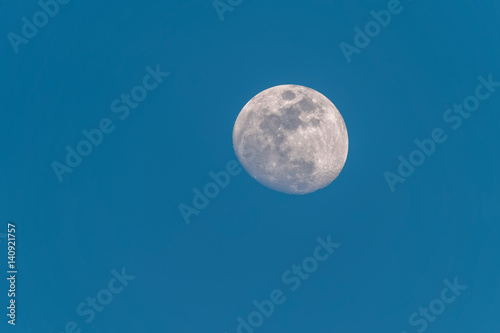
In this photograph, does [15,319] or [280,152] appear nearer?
[280,152]

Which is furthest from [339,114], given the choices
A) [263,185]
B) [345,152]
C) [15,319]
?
[15,319]

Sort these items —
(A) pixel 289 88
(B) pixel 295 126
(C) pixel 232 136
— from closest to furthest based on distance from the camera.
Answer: (B) pixel 295 126, (A) pixel 289 88, (C) pixel 232 136

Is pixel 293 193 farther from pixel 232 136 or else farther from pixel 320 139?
pixel 232 136

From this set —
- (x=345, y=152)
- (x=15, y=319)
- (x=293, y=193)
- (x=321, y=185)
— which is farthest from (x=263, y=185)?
(x=15, y=319)

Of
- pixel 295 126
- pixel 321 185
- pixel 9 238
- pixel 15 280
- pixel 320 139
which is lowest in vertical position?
pixel 321 185

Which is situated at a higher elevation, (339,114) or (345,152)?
(339,114)

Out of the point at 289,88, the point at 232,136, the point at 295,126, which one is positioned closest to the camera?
the point at 295,126
